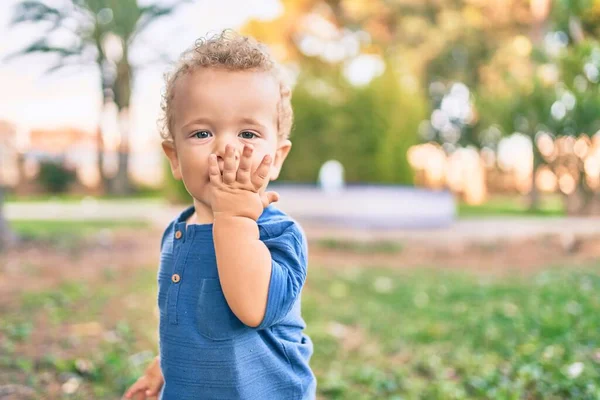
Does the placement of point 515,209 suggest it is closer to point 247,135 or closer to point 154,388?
point 154,388

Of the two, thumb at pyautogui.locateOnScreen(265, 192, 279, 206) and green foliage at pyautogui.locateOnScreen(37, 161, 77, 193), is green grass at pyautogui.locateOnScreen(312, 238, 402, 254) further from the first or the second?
thumb at pyautogui.locateOnScreen(265, 192, 279, 206)

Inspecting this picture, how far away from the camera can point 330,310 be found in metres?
4.59

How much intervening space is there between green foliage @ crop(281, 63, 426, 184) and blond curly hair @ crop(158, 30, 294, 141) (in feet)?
31.5

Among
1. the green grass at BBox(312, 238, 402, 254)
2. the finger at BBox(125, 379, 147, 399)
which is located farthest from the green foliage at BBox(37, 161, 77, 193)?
the finger at BBox(125, 379, 147, 399)

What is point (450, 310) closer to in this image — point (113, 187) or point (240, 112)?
point (240, 112)

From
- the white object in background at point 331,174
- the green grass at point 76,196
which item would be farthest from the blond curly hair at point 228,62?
the green grass at point 76,196

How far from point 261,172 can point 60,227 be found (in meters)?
8.07

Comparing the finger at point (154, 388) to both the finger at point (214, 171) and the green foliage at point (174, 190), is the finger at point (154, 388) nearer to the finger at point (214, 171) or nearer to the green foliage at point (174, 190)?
the finger at point (214, 171)

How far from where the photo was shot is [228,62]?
1.27m

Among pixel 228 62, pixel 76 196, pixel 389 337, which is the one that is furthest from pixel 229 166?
pixel 76 196

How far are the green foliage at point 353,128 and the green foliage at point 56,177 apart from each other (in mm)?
4698

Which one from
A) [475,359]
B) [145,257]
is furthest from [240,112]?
[145,257]

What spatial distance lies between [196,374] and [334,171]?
32.6ft

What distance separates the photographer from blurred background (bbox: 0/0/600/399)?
120 inches
